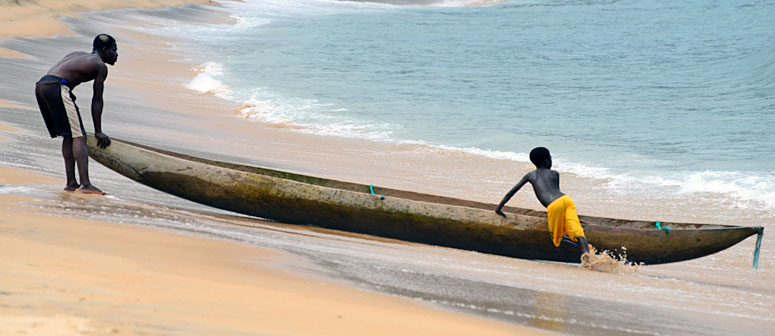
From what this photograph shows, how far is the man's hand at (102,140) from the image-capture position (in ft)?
23.2

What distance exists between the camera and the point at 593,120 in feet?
64.4

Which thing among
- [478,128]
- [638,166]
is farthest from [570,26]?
[638,166]

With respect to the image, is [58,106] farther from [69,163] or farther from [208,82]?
[208,82]

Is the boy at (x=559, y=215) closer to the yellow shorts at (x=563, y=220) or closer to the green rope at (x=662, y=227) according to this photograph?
the yellow shorts at (x=563, y=220)

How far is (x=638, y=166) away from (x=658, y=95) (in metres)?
10.7

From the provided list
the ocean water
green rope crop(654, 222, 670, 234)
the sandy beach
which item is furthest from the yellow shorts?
the ocean water

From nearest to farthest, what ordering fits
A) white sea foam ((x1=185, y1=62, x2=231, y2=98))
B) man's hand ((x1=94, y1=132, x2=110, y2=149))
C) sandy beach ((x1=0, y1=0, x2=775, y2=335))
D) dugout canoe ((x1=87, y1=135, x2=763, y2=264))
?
sandy beach ((x1=0, y1=0, x2=775, y2=335)), dugout canoe ((x1=87, y1=135, x2=763, y2=264)), man's hand ((x1=94, y1=132, x2=110, y2=149)), white sea foam ((x1=185, y1=62, x2=231, y2=98))

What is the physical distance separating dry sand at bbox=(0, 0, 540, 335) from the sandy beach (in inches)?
0.5

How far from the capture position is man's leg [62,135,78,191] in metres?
6.76

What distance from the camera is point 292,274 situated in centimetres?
453

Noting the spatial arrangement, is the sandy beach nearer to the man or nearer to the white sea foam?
the man

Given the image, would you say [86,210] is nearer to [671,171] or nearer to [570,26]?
[671,171]

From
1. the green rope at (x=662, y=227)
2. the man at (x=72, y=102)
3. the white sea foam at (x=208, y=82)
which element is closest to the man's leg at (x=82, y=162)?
the man at (x=72, y=102)

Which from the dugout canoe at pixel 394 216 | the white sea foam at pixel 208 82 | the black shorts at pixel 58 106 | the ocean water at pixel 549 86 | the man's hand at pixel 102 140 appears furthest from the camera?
the white sea foam at pixel 208 82
